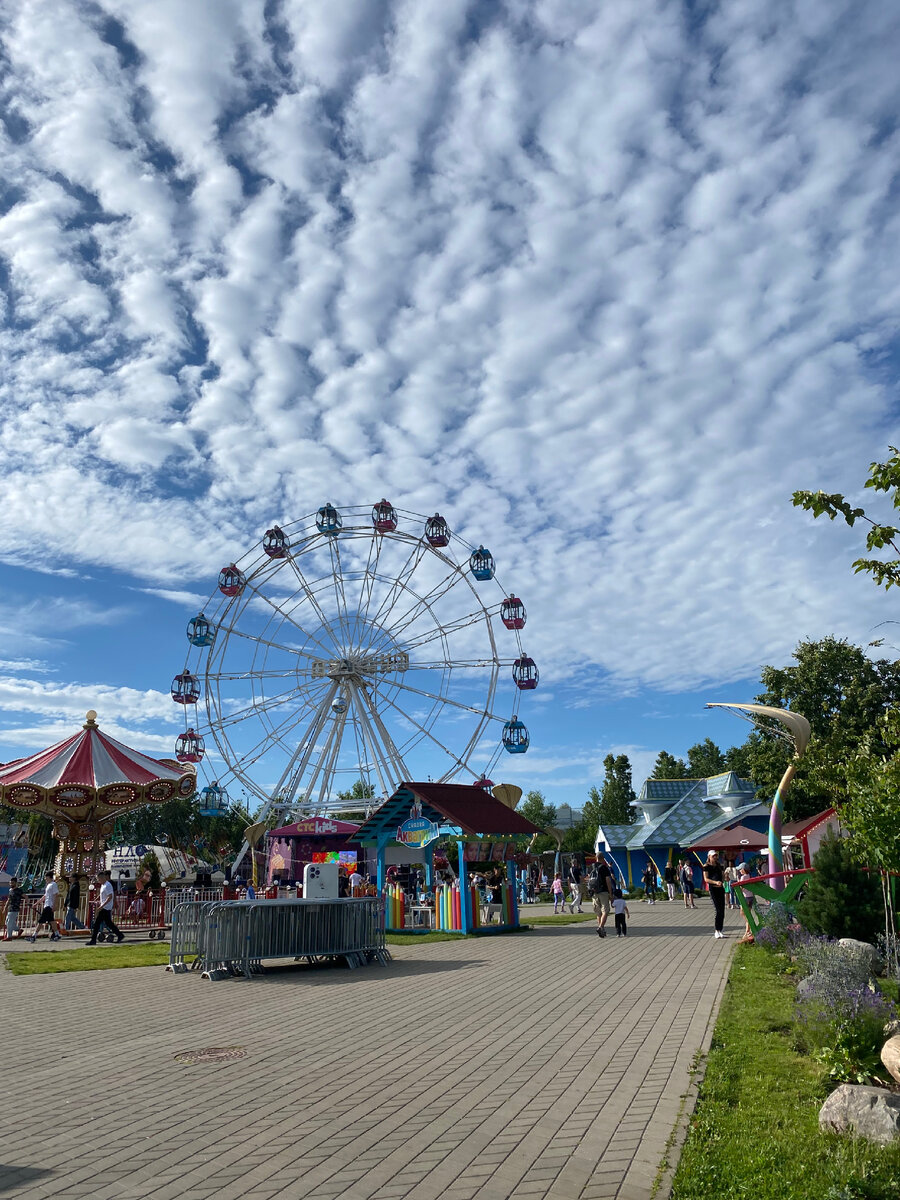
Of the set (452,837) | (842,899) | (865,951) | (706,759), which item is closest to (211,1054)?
(865,951)

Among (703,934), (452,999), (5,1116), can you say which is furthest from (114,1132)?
(703,934)

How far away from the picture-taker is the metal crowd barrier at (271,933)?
13.6m

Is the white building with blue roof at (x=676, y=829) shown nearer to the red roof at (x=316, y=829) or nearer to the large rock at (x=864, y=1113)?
the red roof at (x=316, y=829)

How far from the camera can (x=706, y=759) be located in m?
94.7

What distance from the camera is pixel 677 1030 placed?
27.2ft

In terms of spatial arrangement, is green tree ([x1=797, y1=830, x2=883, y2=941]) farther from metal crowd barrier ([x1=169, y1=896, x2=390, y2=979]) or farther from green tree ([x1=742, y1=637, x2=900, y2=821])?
green tree ([x1=742, y1=637, x2=900, y2=821])

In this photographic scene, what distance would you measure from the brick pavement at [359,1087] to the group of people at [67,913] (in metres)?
8.87

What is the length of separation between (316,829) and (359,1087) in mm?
26373

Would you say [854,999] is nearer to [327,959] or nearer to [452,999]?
[452,999]

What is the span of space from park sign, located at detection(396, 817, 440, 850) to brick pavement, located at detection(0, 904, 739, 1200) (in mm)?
8526

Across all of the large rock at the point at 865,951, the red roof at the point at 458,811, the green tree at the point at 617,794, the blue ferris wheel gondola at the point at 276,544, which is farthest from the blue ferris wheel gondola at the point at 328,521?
the green tree at the point at 617,794

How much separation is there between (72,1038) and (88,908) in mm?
20461

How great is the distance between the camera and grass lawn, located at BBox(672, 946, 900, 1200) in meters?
4.43

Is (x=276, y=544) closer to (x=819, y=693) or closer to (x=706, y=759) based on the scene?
(x=819, y=693)
